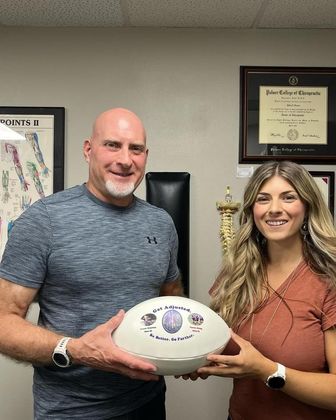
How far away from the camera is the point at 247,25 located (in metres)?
2.21

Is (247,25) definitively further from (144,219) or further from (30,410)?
(30,410)

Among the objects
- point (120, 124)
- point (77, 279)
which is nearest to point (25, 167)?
point (120, 124)

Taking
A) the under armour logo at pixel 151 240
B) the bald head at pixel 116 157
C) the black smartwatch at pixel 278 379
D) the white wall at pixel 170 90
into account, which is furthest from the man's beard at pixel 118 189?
the white wall at pixel 170 90

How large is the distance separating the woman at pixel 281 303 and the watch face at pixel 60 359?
0.39 m

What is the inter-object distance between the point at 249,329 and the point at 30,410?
1455 mm

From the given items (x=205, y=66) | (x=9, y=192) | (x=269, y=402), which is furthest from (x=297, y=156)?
(x=9, y=192)

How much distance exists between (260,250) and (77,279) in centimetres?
66

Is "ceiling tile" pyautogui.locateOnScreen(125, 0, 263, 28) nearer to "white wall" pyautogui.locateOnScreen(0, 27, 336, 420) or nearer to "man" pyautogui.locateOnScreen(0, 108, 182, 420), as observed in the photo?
"white wall" pyautogui.locateOnScreen(0, 27, 336, 420)

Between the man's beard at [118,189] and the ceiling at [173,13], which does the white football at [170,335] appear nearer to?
the man's beard at [118,189]

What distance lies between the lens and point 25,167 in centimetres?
223

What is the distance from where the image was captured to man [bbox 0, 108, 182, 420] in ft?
4.00

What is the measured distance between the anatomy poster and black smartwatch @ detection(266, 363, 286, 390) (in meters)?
1.47

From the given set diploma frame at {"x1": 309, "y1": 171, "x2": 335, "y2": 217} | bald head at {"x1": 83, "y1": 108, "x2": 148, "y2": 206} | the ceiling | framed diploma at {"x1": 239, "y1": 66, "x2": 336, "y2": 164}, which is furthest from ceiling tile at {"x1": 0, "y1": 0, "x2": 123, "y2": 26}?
diploma frame at {"x1": 309, "y1": 171, "x2": 335, "y2": 217}

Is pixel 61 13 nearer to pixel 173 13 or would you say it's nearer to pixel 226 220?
pixel 173 13
